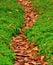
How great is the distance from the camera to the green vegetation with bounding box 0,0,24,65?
21.8 feet

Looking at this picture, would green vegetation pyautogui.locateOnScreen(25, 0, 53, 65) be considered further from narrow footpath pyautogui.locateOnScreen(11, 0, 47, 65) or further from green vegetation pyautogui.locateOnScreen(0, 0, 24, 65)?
green vegetation pyautogui.locateOnScreen(0, 0, 24, 65)

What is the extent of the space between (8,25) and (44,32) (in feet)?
4.52

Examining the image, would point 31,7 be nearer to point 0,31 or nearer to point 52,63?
point 0,31

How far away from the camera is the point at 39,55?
23.3 feet

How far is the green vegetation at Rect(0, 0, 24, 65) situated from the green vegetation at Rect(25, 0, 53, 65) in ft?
1.82

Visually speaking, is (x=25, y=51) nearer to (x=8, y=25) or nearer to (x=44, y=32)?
(x=44, y=32)

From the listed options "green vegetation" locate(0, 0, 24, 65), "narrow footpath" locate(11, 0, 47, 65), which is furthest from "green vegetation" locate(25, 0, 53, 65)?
"green vegetation" locate(0, 0, 24, 65)

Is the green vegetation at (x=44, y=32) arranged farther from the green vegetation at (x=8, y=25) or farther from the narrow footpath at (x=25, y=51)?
the green vegetation at (x=8, y=25)

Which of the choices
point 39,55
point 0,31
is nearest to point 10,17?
point 0,31

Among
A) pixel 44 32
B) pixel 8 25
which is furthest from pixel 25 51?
pixel 8 25

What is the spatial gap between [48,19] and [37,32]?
129cm

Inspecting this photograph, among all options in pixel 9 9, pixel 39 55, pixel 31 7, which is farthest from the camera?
pixel 31 7

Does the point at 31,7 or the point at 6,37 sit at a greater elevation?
the point at 6,37

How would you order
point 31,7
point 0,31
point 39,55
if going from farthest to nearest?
1. point 31,7
2. point 0,31
3. point 39,55
